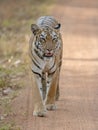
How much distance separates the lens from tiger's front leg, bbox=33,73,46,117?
7883 mm

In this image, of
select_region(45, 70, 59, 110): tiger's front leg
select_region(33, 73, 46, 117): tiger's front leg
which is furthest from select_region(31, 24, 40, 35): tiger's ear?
select_region(45, 70, 59, 110): tiger's front leg

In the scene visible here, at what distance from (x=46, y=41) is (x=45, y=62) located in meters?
0.38

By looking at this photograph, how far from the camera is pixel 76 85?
9.87 meters

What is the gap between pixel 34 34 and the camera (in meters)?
7.84

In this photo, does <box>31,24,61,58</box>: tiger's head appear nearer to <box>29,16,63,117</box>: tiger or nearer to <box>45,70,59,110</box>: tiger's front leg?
<box>29,16,63,117</box>: tiger

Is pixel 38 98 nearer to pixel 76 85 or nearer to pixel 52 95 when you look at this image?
pixel 52 95

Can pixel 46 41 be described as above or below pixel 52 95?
above

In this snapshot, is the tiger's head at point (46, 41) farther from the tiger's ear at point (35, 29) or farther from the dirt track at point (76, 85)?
the dirt track at point (76, 85)

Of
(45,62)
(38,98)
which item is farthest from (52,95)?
(45,62)

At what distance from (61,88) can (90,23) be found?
26.9ft

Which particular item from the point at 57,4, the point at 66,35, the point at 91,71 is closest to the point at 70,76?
the point at 91,71

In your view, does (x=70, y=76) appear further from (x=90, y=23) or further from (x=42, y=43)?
(x=90, y=23)

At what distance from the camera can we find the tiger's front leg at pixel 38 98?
7.88m

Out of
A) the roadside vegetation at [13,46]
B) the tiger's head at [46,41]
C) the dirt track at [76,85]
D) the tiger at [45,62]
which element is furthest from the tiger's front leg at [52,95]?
the tiger's head at [46,41]
